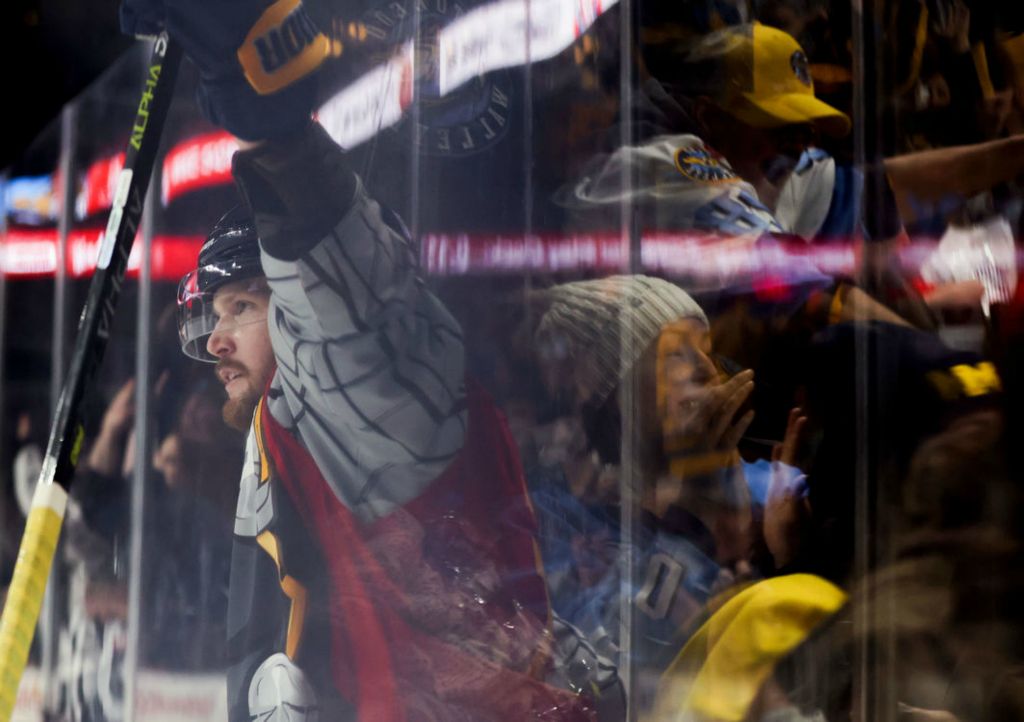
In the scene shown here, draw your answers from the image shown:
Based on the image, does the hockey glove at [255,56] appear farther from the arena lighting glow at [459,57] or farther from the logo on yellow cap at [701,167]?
the logo on yellow cap at [701,167]

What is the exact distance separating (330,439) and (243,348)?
133mm

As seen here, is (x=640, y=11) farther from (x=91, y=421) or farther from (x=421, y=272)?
(x=91, y=421)

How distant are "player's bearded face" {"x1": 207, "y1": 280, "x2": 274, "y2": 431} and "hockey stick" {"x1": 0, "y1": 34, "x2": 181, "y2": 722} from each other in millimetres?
144

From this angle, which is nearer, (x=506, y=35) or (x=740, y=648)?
(x=506, y=35)

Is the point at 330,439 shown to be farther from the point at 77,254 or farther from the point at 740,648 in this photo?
the point at 740,648

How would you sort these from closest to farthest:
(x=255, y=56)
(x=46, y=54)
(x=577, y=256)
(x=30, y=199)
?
(x=255, y=56) < (x=577, y=256) < (x=46, y=54) < (x=30, y=199)

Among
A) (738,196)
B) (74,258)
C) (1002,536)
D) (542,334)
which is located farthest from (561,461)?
(1002,536)

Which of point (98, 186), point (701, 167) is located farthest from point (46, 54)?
point (701, 167)

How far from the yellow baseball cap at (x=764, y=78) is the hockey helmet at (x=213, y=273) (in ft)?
2.11

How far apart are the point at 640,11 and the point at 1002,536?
0.94m

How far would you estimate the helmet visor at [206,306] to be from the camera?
1.24m

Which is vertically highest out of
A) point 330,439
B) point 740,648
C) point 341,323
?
point 341,323

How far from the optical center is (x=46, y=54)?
4.81 feet

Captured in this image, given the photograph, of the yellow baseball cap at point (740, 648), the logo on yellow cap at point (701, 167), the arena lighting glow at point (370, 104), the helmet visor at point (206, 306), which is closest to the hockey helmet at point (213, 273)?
the helmet visor at point (206, 306)
